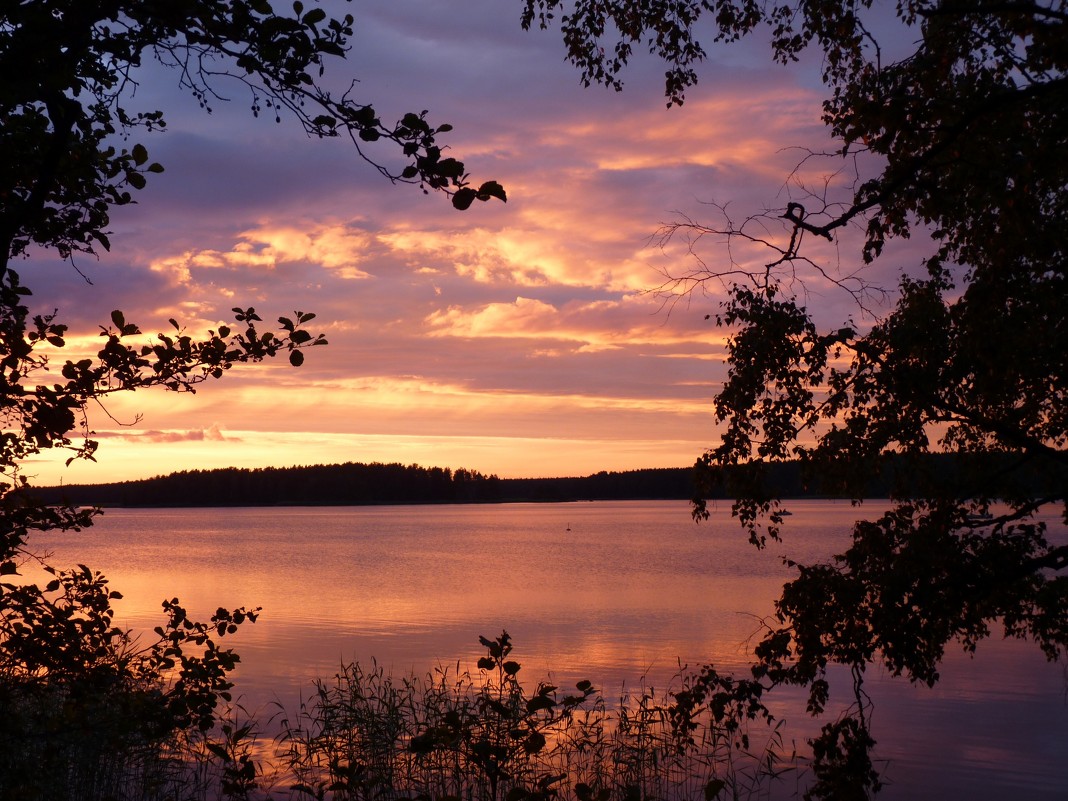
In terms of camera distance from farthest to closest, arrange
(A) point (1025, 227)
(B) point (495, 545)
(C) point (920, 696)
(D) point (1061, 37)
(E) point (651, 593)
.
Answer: (B) point (495, 545) < (E) point (651, 593) < (C) point (920, 696) < (A) point (1025, 227) < (D) point (1061, 37)

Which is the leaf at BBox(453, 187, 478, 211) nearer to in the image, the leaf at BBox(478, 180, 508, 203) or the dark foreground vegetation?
the leaf at BBox(478, 180, 508, 203)

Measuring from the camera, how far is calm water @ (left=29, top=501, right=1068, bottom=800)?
15.8m

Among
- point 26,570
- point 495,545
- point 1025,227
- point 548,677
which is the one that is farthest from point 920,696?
point 495,545

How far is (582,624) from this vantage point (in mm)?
29375

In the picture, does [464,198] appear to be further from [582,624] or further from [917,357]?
[582,624]

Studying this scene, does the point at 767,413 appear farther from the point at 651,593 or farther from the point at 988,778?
the point at 651,593

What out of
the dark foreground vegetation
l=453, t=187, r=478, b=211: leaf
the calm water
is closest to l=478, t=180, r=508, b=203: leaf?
l=453, t=187, r=478, b=211: leaf

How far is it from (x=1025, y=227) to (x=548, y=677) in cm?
1485

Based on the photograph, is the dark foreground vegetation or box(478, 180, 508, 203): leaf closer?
box(478, 180, 508, 203): leaf

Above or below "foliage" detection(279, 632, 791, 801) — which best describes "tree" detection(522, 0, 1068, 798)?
above

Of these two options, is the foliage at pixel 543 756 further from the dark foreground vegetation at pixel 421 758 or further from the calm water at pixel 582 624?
the calm water at pixel 582 624

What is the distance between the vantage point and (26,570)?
47844 millimetres

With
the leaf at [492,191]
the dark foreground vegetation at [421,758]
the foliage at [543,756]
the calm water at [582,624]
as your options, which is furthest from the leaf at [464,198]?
the calm water at [582,624]

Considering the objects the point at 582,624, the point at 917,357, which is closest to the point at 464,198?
the point at 917,357
